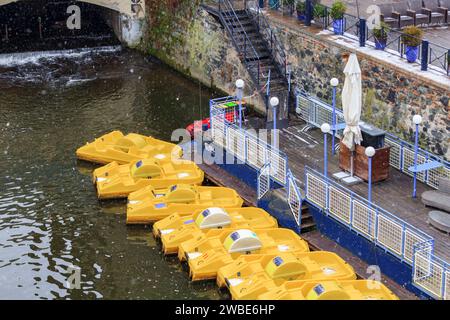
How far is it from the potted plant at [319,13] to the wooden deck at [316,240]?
22.6ft

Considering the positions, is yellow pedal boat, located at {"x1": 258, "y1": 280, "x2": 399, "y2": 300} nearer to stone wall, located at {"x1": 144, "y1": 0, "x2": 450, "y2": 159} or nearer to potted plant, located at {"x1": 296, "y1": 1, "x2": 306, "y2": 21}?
stone wall, located at {"x1": 144, "y1": 0, "x2": 450, "y2": 159}

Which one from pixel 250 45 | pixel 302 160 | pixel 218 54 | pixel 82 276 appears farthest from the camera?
pixel 218 54

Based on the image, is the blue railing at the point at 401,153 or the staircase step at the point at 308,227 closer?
the staircase step at the point at 308,227

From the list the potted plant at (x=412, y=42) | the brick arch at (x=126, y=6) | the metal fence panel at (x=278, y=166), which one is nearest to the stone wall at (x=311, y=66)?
the potted plant at (x=412, y=42)

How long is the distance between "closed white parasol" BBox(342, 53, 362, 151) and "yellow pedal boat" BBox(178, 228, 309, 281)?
11.5 ft

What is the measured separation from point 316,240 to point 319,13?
10492 millimetres

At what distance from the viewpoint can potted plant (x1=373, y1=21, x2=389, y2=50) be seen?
1252 inches

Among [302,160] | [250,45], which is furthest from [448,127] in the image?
[250,45]

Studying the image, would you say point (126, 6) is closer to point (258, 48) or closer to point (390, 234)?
point (258, 48)

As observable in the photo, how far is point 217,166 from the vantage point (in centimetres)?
3247

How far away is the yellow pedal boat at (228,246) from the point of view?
86.2 feet

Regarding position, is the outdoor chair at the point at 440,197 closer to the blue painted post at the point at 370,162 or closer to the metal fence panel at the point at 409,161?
the metal fence panel at the point at 409,161
